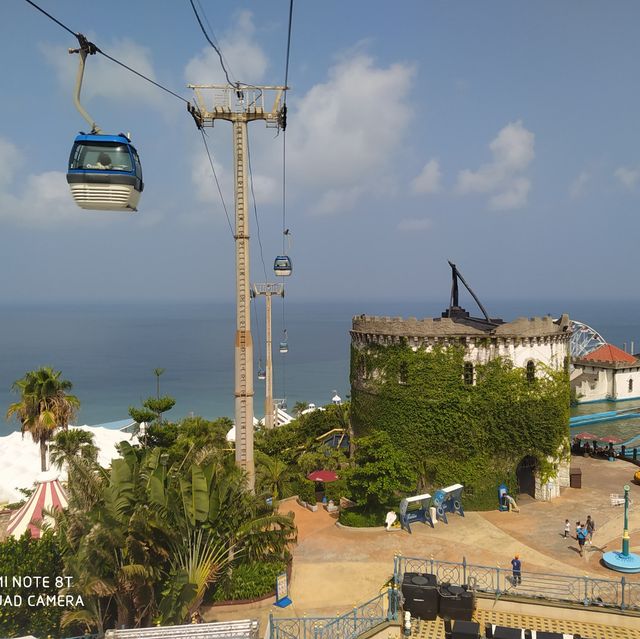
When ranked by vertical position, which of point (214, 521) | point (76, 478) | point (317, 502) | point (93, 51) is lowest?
point (317, 502)

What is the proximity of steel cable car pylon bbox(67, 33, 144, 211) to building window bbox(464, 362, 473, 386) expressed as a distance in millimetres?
22018

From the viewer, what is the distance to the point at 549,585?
64.5 ft

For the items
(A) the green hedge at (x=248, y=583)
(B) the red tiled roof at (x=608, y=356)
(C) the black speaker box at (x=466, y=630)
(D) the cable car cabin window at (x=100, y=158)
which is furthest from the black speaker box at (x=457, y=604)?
(B) the red tiled roof at (x=608, y=356)

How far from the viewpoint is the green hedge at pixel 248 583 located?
19.0 m

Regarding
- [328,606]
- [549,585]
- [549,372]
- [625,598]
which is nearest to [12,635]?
[328,606]

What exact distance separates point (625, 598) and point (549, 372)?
13629mm

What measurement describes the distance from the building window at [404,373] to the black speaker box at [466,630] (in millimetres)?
15147

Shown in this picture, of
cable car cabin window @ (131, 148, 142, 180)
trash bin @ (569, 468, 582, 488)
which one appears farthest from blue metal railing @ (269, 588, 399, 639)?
Result: trash bin @ (569, 468, 582, 488)

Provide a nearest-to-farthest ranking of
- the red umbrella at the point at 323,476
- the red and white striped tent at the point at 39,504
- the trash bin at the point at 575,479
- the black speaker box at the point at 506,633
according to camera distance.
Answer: the black speaker box at the point at 506,633 → the red and white striped tent at the point at 39,504 → the red umbrella at the point at 323,476 → the trash bin at the point at 575,479

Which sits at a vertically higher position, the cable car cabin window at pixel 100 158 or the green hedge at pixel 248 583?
the cable car cabin window at pixel 100 158

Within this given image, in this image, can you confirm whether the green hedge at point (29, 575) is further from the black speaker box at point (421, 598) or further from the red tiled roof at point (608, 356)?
the red tiled roof at point (608, 356)

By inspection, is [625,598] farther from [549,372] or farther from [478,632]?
[549,372]

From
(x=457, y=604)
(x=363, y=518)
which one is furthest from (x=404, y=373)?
(x=457, y=604)

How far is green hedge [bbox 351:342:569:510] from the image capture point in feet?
94.5
